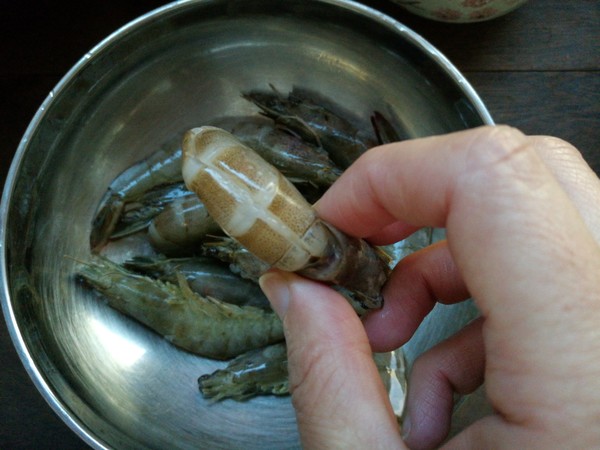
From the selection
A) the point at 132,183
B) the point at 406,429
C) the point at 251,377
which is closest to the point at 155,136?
the point at 132,183

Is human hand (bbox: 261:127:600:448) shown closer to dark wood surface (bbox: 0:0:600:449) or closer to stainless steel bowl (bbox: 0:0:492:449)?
stainless steel bowl (bbox: 0:0:492:449)

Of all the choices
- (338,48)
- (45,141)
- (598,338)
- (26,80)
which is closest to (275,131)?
(338,48)

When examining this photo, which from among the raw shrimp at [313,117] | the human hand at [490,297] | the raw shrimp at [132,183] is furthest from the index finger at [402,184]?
the raw shrimp at [132,183]

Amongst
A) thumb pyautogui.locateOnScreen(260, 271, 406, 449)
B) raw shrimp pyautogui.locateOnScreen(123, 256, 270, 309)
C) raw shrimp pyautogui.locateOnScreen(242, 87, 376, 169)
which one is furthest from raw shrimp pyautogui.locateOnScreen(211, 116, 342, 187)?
thumb pyautogui.locateOnScreen(260, 271, 406, 449)

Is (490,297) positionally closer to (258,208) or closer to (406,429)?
(258,208)

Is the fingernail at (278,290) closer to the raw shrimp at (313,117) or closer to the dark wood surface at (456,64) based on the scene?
the raw shrimp at (313,117)

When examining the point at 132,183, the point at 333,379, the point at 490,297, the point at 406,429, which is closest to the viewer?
the point at 490,297
